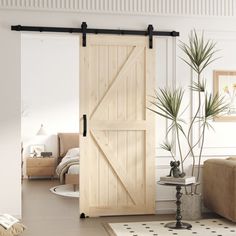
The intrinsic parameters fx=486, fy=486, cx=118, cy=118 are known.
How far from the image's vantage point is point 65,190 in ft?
25.9

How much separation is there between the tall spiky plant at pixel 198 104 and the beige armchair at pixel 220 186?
16 cm

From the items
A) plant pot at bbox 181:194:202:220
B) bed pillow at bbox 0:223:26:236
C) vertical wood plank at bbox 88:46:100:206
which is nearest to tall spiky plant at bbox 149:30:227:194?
plant pot at bbox 181:194:202:220

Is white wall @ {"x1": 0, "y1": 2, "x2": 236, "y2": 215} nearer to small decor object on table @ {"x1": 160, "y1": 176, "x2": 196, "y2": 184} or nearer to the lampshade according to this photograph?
small decor object on table @ {"x1": 160, "y1": 176, "x2": 196, "y2": 184}

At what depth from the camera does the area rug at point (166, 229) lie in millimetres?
4988

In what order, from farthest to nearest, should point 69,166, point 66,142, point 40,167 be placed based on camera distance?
point 66,142, point 40,167, point 69,166

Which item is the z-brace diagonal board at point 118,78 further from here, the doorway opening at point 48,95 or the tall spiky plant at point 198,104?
the doorway opening at point 48,95

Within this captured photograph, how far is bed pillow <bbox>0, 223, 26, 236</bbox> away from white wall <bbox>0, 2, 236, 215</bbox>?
0.83m

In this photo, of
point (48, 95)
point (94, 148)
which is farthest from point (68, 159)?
point (94, 148)

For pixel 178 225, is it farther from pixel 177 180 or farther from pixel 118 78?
pixel 118 78

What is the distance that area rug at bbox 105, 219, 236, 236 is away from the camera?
16.4 ft

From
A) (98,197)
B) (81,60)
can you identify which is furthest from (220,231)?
(81,60)

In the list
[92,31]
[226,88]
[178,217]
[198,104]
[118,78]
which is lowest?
[178,217]

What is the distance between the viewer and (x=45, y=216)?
19.1 feet

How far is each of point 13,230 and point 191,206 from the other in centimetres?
206
